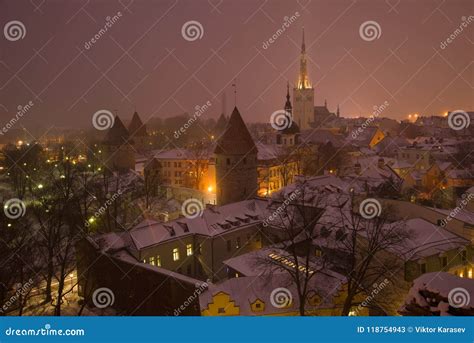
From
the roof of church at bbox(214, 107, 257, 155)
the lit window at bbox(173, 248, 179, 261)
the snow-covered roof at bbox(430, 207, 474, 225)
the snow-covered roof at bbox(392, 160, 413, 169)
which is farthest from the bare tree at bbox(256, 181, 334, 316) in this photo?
the snow-covered roof at bbox(392, 160, 413, 169)

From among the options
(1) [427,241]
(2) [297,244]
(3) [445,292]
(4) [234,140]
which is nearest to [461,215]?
(1) [427,241]

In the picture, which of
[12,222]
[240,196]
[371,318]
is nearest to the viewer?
[371,318]

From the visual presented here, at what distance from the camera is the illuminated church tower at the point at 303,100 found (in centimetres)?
3924

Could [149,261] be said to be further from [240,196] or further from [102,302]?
[240,196]

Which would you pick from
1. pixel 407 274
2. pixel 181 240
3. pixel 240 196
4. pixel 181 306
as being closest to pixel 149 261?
pixel 181 240

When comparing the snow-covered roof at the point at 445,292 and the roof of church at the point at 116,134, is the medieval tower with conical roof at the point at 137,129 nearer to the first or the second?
the roof of church at the point at 116,134

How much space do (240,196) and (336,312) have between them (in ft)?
19.4

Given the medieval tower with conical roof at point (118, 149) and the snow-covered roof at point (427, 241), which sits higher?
the medieval tower with conical roof at point (118, 149)

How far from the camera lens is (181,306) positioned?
5898 millimetres

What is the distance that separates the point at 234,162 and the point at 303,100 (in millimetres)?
30702

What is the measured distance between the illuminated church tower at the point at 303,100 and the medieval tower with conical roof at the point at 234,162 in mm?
27182

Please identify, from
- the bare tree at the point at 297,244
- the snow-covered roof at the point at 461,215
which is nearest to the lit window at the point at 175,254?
the bare tree at the point at 297,244

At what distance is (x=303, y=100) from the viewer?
41000 millimetres

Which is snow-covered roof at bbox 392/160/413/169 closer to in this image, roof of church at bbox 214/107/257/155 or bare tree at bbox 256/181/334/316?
bare tree at bbox 256/181/334/316
